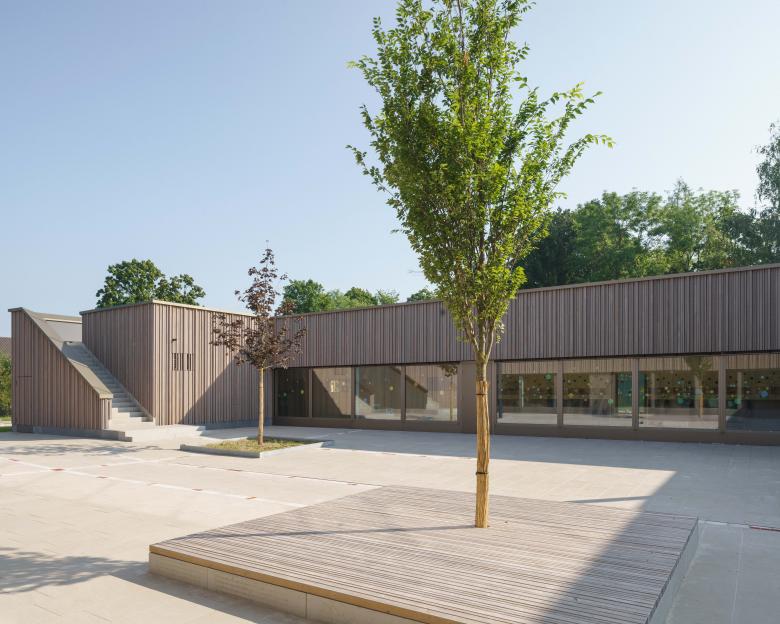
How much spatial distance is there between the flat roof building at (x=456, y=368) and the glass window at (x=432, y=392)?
0.04 meters

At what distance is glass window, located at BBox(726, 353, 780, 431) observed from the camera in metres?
15.2

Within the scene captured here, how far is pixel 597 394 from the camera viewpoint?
1747cm

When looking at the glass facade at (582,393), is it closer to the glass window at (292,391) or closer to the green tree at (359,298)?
the glass window at (292,391)

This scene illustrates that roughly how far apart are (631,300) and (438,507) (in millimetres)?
11809

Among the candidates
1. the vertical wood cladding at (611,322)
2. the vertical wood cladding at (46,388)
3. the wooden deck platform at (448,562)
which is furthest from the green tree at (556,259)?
the wooden deck platform at (448,562)

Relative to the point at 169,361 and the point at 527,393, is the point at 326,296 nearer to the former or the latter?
the point at 169,361

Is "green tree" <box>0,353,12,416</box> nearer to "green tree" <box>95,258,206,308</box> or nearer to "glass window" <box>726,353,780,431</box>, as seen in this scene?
"green tree" <box>95,258,206,308</box>

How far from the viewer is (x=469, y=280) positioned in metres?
6.12

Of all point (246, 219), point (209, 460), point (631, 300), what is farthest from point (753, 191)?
point (209, 460)

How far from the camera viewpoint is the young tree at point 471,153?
6086 mm

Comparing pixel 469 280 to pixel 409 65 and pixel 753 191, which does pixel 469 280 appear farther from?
pixel 753 191

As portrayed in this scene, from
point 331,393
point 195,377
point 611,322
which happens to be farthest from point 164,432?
point 611,322

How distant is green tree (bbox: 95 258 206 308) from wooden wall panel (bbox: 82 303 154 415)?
106 feet

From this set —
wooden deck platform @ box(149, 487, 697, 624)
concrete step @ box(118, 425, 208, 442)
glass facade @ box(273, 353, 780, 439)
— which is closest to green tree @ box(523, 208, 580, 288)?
glass facade @ box(273, 353, 780, 439)
